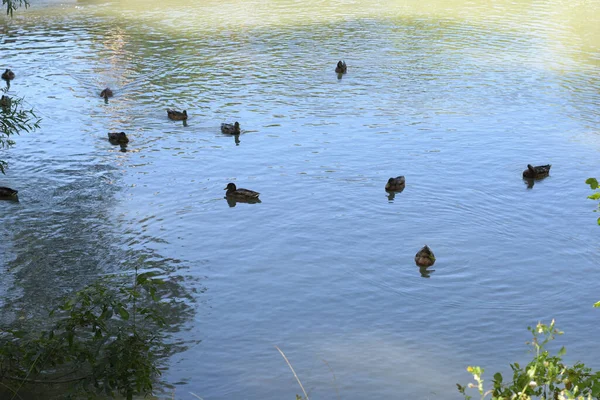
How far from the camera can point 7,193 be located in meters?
15.8

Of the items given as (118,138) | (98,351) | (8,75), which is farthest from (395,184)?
(8,75)

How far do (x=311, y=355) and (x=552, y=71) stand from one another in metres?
17.4

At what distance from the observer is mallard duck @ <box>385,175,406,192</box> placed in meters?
15.8

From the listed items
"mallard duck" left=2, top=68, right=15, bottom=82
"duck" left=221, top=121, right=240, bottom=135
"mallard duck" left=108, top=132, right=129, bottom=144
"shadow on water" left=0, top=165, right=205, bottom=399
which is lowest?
"shadow on water" left=0, top=165, right=205, bottom=399

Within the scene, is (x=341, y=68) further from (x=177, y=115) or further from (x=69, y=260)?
(x=69, y=260)

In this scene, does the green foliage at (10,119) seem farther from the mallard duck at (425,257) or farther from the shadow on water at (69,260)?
the mallard duck at (425,257)

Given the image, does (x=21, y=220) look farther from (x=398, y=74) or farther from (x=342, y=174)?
(x=398, y=74)

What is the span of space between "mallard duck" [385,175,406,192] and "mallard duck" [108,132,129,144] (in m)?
6.86

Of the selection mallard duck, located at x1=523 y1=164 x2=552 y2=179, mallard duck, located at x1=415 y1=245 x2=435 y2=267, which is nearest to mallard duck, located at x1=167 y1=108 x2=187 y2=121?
mallard duck, located at x1=523 y1=164 x2=552 y2=179

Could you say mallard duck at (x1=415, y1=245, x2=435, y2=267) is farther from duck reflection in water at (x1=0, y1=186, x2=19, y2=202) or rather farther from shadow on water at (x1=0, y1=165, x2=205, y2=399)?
duck reflection in water at (x1=0, y1=186, x2=19, y2=202)

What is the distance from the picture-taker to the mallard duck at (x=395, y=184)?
51.9 ft

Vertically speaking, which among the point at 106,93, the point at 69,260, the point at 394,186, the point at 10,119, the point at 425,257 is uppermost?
the point at 10,119

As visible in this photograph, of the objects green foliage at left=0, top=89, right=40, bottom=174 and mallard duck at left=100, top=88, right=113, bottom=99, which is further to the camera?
mallard duck at left=100, top=88, right=113, bottom=99

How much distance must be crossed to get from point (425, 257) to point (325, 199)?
11.7ft
